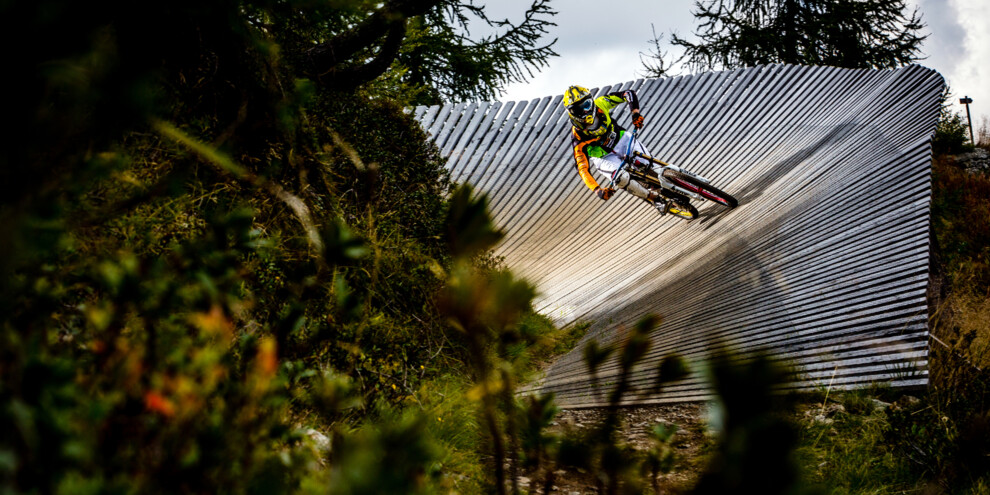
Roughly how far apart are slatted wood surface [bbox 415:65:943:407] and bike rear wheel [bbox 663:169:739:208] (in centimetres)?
27

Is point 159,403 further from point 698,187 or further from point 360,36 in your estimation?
point 698,187

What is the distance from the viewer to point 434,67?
1412 centimetres

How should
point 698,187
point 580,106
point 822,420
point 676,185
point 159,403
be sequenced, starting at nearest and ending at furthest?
point 159,403, point 822,420, point 698,187, point 676,185, point 580,106

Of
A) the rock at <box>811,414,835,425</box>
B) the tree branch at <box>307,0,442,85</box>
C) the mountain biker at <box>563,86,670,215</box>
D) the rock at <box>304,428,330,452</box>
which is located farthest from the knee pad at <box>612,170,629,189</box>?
the rock at <box>304,428,330,452</box>

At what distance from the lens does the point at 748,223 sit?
667 cm

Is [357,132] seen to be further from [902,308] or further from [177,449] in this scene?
[177,449]

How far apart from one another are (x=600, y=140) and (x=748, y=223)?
2.13 meters

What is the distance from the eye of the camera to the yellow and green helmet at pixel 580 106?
25.1 feet

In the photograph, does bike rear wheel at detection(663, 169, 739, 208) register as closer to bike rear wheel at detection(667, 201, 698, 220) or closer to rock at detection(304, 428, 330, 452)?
bike rear wheel at detection(667, 201, 698, 220)

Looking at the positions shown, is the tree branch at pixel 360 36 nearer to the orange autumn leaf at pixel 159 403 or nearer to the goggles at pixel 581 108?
the goggles at pixel 581 108

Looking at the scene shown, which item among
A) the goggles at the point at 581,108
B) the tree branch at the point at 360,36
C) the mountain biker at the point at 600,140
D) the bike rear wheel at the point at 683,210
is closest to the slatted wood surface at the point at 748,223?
the bike rear wheel at the point at 683,210

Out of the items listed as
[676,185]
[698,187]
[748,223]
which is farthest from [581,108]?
[748,223]

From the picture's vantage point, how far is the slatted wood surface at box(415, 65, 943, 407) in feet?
13.9

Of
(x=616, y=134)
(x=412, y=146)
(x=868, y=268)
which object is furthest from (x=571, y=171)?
(x=868, y=268)
